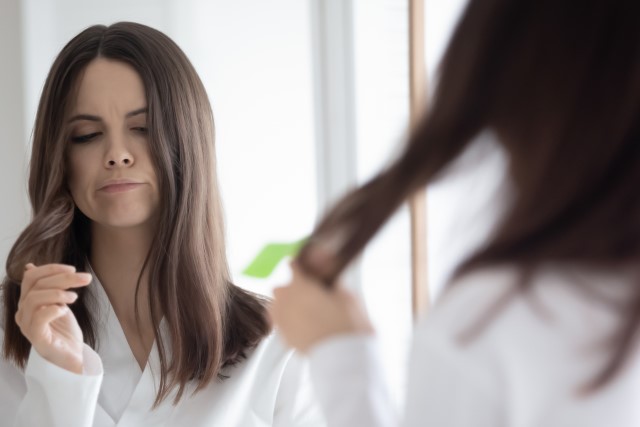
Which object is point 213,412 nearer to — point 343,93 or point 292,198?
Answer: point 292,198

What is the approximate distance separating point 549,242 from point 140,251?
969 mm

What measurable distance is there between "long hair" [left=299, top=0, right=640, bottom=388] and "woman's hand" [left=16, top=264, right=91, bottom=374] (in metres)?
0.69

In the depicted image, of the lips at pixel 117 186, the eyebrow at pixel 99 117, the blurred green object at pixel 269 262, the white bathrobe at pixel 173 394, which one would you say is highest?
the eyebrow at pixel 99 117

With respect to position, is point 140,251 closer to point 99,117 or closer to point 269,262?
point 99,117

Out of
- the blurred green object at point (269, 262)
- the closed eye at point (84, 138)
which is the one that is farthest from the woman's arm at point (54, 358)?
the blurred green object at point (269, 262)

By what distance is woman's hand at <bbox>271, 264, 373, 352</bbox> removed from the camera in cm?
65

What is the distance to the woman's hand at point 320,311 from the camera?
25.5 inches

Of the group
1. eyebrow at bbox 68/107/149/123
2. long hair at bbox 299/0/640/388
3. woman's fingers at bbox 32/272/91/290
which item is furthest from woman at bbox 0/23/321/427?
long hair at bbox 299/0/640/388

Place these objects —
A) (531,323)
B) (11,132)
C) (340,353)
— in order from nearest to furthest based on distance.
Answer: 1. (531,323)
2. (340,353)
3. (11,132)

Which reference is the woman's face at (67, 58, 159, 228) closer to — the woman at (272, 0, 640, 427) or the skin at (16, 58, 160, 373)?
the skin at (16, 58, 160, 373)

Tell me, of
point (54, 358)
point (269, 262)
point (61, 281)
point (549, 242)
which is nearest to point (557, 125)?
point (549, 242)

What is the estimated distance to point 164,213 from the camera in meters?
1.34

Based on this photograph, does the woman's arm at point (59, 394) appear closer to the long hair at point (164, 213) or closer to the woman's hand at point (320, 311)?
the long hair at point (164, 213)

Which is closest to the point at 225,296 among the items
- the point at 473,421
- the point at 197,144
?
the point at 197,144
